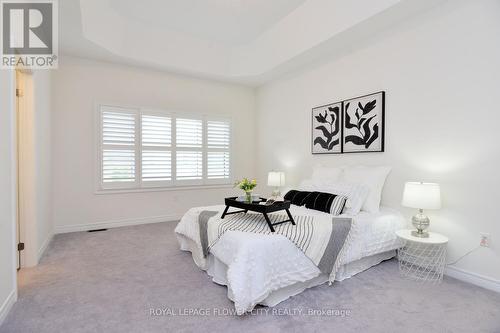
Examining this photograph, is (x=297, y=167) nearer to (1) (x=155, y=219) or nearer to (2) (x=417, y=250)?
(2) (x=417, y=250)

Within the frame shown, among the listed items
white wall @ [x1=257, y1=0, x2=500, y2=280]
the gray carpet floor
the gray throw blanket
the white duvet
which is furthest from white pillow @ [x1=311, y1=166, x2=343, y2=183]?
the gray carpet floor

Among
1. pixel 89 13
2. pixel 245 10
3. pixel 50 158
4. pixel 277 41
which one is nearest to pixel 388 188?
pixel 277 41

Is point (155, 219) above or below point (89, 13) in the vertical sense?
below

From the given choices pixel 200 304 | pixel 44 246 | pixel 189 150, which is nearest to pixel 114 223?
pixel 44 246

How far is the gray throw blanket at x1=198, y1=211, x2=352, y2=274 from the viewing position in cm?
232

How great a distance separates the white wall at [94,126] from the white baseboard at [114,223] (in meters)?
0.01

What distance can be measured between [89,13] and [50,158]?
2.20 metres

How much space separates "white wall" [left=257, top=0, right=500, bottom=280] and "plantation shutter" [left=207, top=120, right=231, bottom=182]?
261 cm

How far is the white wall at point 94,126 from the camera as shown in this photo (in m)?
4.18

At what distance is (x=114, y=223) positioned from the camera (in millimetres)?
4535

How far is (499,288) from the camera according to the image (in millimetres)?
2383

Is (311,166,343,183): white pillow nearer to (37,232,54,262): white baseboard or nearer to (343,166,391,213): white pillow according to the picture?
(343,166,391,213): white pillow

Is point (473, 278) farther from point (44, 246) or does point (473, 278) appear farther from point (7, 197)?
point (44, 246)

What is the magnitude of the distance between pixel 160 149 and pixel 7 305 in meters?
3.25
